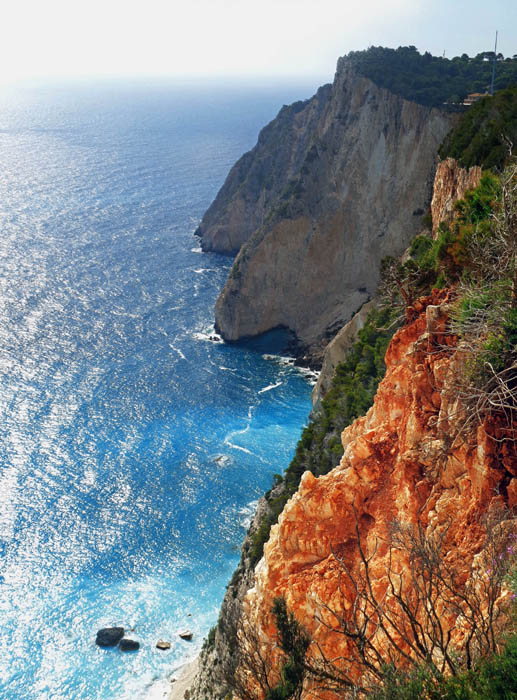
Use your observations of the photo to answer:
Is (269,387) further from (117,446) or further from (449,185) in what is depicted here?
(449,185)

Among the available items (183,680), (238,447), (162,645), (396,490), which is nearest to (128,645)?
(162,645)

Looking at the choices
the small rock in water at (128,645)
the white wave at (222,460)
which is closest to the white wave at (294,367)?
the white wave at (222,460)

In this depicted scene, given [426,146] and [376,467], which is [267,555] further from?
[426,146]

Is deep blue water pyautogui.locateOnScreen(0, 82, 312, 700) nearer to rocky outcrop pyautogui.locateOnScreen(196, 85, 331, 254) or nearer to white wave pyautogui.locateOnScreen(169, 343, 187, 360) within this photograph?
white wave pyautogui.locateOnScreen(169, 343, 187, 360)

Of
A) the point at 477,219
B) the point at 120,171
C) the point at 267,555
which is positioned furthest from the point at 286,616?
the point at 120,171

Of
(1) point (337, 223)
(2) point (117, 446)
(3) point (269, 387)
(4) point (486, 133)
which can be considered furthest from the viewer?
(1) point (337, 223)
